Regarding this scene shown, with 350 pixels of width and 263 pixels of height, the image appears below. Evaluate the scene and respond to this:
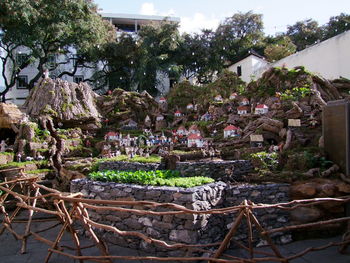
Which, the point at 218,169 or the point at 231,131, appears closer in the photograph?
the point at 218,169

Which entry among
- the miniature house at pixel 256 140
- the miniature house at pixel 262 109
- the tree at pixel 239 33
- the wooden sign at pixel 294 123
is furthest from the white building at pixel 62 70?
the wooden sign at pixel 294 123

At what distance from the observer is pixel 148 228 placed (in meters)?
7.32

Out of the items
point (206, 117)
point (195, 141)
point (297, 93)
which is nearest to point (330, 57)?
point (297, 93)

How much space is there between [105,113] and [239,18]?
2100 cm

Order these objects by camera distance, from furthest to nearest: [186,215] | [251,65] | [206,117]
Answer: [251,65], [206,117], [186,215]

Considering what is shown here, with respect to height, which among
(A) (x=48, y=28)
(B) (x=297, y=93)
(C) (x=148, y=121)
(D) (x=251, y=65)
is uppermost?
(A) (x=48, y=28)

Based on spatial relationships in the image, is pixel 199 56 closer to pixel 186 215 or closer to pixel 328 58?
pixel 328 58

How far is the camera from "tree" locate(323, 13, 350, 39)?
34.8 metres

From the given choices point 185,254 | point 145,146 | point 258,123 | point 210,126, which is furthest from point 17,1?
point 185,254

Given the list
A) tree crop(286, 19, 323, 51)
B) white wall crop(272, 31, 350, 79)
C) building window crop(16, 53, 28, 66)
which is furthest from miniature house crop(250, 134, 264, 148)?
tree crop(286, 19, 323, 51)

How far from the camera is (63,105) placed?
21.5 metres

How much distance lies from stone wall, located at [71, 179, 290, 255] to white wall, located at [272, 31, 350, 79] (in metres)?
13.9

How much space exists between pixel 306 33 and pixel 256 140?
98.5 feet

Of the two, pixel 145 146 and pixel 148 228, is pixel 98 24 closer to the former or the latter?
pixel 145 146
